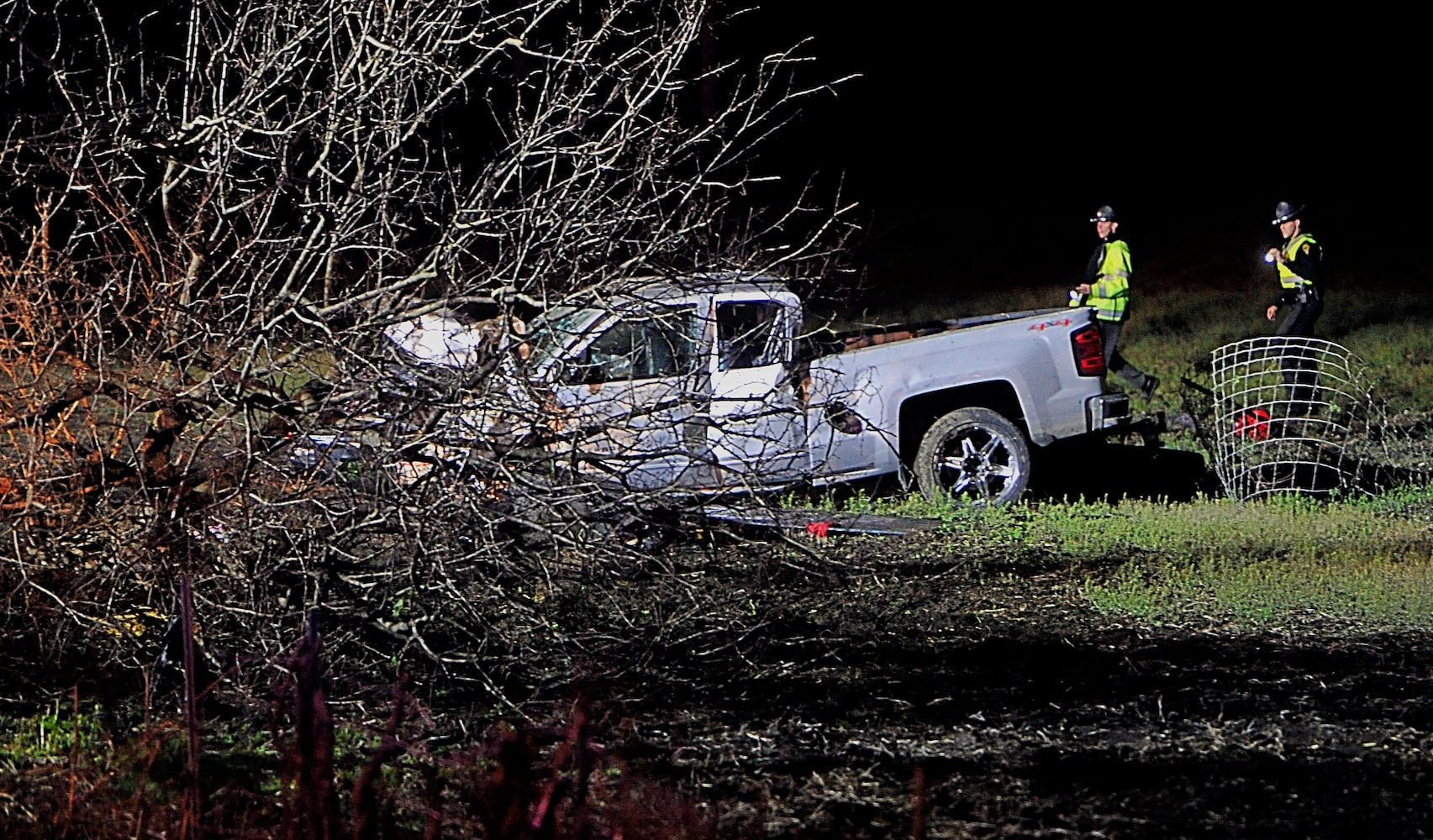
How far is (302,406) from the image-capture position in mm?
6570

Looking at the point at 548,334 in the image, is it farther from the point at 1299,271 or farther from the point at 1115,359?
the point at 1299,271

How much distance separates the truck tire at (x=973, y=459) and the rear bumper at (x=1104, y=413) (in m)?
0.46

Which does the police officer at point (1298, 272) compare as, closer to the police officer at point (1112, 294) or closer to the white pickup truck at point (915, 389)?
the police officer at point (1112, 294)

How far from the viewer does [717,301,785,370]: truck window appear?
282 inches

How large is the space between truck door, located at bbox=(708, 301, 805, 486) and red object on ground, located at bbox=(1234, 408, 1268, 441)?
3.19 metres

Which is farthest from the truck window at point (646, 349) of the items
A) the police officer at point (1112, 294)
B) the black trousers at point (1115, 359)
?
the police officer at point (1112, 294)

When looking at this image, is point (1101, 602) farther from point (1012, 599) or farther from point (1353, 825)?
point (1353, 825)

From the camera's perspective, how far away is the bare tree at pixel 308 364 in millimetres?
6254

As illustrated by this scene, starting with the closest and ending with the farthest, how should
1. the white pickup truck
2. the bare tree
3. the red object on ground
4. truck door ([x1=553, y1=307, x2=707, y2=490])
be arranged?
1. the bare tree
2. truck door ([x1=553, y1=307, x2=707, y2=490])
3. the white pickup truck
4. the red object on ground

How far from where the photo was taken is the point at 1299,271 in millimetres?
12930

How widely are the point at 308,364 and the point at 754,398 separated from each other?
2001 millimetres

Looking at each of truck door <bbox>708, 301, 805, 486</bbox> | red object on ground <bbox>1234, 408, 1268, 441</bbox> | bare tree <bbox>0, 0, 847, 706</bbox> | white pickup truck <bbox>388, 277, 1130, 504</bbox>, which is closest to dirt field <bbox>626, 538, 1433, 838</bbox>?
truck door <bbox>708, 301, 805, 486</bbox>

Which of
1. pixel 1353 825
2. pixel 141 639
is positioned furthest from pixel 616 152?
pixel 1353 825

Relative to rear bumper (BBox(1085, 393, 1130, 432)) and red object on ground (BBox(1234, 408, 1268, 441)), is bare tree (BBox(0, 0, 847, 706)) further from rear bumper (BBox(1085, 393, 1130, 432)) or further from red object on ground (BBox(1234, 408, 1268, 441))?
red object on ground (BBox(1234, 408, 1268, 441))
